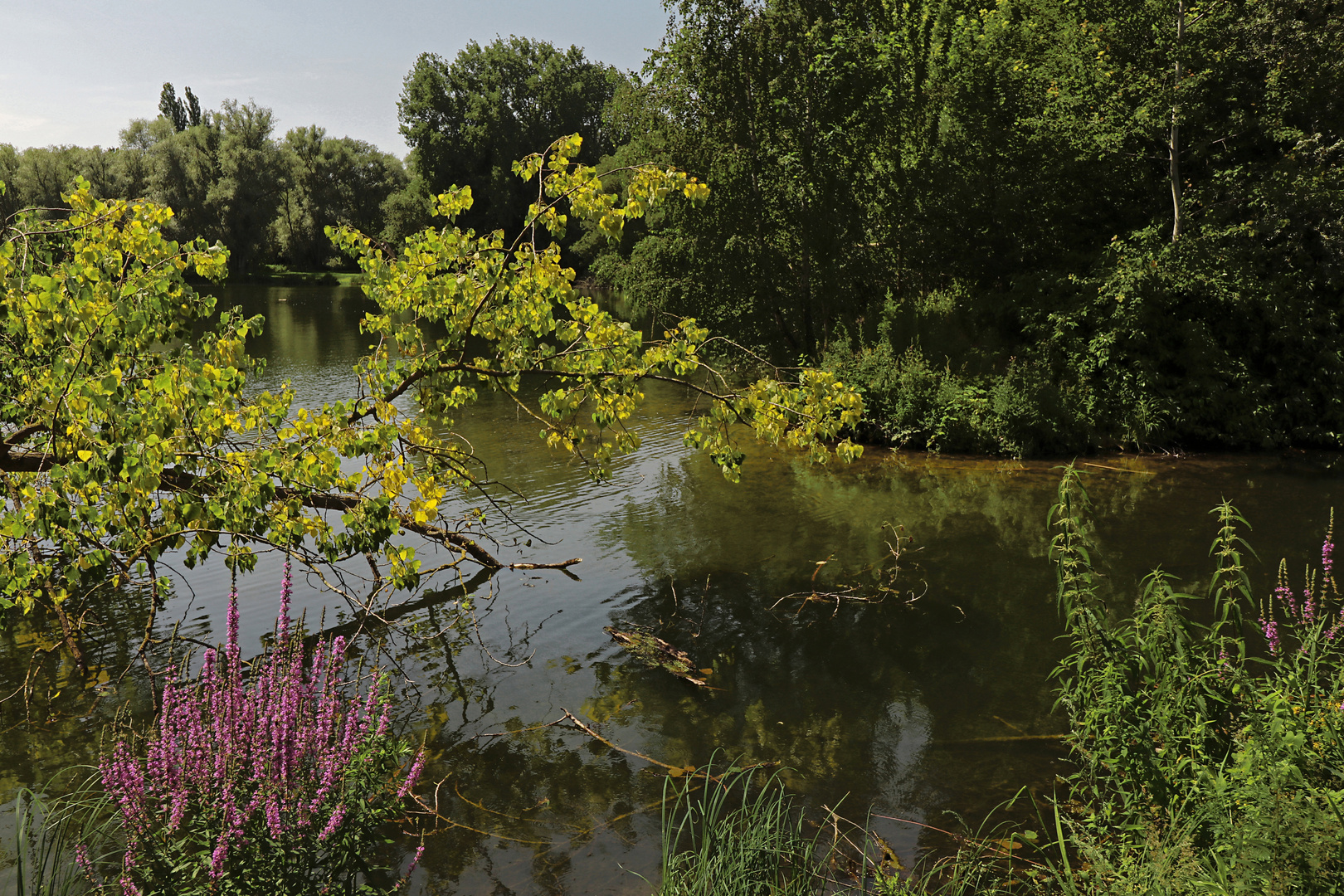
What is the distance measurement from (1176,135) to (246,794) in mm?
20399

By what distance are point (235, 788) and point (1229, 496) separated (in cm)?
1450

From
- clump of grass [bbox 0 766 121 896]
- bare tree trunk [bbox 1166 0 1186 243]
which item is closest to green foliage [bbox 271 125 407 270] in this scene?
bare tree trunk [bbox 1166 0 1186 243]

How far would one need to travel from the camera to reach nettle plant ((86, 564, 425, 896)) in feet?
11.3

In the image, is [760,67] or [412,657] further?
[760,67]

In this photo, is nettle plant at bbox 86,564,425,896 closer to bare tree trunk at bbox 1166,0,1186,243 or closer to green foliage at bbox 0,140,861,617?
green foliage at bbox 0,140,861,617

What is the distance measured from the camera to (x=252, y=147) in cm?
6681

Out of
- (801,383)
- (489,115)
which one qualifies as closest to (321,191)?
(489,115)

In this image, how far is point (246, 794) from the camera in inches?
147

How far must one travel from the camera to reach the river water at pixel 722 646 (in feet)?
19.1

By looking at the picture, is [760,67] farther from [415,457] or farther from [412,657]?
[412,657]

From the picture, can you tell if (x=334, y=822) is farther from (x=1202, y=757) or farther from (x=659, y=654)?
(x=659, y=654)

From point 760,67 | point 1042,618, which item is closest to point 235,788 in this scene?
point 1042,618

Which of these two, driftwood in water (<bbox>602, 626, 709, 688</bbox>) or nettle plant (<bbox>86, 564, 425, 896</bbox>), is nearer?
nettle plant (<bbox>86, 564, 425, 896</bbox>)

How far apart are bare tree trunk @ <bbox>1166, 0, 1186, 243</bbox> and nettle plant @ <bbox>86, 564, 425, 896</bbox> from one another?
1867 cm
